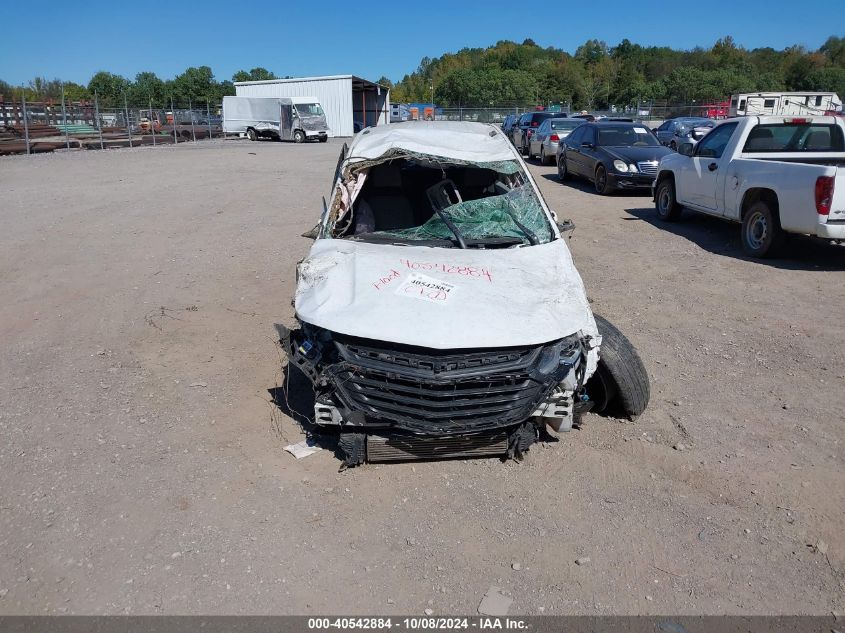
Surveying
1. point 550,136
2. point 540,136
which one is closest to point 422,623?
point 550,136

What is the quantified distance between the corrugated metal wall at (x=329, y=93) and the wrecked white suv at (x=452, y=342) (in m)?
40.1

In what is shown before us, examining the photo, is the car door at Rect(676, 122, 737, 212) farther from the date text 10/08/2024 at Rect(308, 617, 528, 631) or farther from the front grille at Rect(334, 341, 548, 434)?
the date text 10/08/2024 at Rect(308, 617, 528, 631)

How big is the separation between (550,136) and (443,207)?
16.2 meters

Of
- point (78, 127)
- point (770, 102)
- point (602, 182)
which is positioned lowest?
point (602, 182)

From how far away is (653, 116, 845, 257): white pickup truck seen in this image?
7.59 meters

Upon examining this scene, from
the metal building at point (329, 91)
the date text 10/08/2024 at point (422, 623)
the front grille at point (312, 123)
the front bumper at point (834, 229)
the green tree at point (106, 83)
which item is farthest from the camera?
the green tree at point (106, 83)

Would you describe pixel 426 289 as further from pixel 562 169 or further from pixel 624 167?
pixel 562 169

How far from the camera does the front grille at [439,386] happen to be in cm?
329

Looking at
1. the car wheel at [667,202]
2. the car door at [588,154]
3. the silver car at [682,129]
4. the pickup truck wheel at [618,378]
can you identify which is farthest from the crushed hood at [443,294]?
the silver car at [682,129]

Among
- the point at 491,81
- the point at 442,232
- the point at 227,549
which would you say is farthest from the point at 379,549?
the point at 491,81

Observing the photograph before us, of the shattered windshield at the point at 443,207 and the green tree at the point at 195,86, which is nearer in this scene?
the shattered windshield at the point at 443,207

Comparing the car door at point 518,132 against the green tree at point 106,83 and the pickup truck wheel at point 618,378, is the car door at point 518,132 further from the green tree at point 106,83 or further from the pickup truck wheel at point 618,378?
the green tree at point 106,83

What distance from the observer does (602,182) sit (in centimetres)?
1434

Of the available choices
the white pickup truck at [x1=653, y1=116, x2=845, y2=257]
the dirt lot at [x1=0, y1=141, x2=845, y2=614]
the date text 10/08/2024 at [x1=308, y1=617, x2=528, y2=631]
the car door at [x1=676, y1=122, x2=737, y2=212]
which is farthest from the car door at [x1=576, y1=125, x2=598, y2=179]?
the date text 10/08/2024 at [x1=308, y1=617, x2=528, y2=631]
